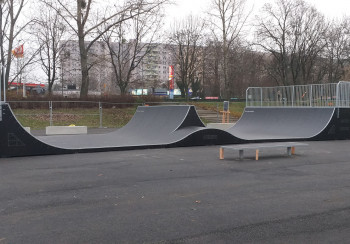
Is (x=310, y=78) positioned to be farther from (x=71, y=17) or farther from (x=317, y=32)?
(x=71, y=17)

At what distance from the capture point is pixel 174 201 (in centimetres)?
578

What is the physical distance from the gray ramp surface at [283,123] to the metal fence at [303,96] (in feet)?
2.56

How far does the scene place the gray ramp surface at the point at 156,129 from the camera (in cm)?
1406

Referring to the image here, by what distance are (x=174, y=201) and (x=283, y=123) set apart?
13120 millimetres

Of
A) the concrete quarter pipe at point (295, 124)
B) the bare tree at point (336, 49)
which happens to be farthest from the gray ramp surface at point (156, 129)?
the bare tree at point (336, 49)

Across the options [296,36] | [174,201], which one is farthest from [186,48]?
[174,201]

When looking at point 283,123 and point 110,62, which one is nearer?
point 283,123

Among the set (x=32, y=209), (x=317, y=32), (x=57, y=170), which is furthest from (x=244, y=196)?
(x=317, y=32)

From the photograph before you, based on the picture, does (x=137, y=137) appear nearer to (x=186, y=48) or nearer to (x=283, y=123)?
(x=283, y=123)

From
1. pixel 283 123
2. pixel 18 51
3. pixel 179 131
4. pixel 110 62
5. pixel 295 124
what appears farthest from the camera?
pixel 110 62

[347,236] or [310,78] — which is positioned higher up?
[310,78]

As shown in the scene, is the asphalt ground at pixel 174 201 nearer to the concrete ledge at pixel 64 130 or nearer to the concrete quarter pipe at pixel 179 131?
the concrete quarter pipe at pixel 179 131

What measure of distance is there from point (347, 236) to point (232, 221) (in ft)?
4.43

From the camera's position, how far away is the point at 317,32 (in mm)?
43500
